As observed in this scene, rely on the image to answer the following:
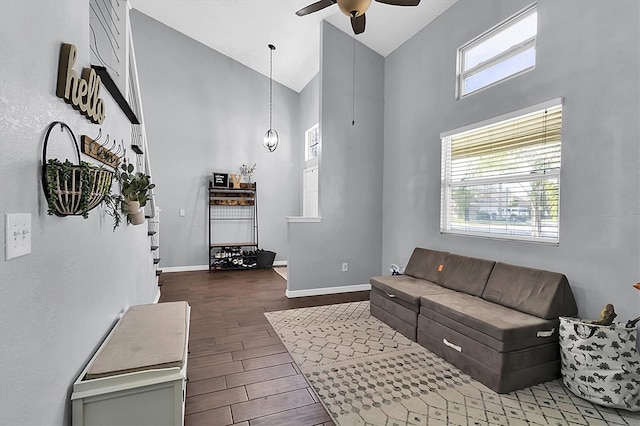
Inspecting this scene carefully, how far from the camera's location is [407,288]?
333cm

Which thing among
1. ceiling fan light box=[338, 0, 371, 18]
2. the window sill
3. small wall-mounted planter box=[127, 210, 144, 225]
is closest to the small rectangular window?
the window sill

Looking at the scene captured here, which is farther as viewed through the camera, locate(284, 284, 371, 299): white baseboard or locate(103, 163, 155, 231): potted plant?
locate(284, 284, 371, 299): white baseboard

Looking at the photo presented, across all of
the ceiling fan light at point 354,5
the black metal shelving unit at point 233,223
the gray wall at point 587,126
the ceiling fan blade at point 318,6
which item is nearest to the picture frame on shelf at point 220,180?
the black metal shelving unit at point 233,223

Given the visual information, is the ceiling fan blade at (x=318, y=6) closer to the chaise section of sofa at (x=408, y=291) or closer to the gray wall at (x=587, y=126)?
the gray wall at (x=587, y=126)

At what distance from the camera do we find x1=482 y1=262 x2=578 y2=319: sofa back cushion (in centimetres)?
247

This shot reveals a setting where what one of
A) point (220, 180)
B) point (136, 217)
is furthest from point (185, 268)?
point (136, 217)

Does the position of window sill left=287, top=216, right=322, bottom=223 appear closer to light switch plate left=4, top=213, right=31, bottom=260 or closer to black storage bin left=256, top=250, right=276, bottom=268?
black storage bin left=256, top=250, right=276, bottom=268

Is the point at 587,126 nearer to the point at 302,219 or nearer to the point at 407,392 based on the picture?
the point at 407,392

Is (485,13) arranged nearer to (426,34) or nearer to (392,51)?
(426,34)

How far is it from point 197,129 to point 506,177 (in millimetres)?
5544

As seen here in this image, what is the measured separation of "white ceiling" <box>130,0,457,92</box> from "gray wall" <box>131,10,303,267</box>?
30 cm

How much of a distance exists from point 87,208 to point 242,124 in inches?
232

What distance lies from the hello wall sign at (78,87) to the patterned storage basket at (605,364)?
10.1ft

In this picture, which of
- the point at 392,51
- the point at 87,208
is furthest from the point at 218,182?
the point at 87,208
